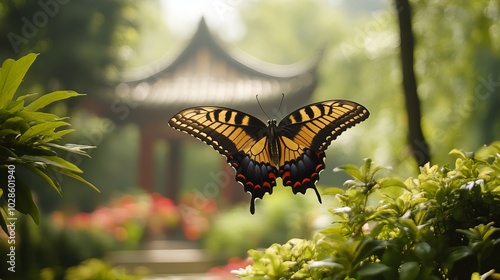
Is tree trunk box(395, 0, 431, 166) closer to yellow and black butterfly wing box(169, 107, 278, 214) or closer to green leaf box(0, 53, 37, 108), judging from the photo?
yellow and black butterfly wing box(169, 107, 278, 214)

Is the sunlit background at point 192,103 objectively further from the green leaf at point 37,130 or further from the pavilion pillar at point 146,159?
the green leaf at point 37,130

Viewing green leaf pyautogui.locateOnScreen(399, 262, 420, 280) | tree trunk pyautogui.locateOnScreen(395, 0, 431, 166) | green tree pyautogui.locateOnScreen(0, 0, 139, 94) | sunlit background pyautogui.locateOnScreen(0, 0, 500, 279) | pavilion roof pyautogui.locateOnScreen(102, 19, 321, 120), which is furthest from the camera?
pavilion roof pyautogui.locateOnScreen(102, 19, 321, 120)

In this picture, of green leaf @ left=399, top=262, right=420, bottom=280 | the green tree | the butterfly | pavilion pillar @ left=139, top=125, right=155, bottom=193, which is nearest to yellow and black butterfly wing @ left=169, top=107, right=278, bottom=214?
the butterfly

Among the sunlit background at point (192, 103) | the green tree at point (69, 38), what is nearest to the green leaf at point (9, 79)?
the sunlit background at point (192, 103)

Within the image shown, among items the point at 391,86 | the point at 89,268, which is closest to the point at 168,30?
the point at 391,86

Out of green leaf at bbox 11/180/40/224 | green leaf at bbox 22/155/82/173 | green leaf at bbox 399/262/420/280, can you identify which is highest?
green leaf at bbox 22/155/82/173

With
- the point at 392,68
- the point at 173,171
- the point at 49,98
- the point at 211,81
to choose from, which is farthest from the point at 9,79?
the point at 173,171

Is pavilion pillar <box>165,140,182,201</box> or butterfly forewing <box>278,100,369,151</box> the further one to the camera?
pavilion pillar <box>165,140,182,201</box>

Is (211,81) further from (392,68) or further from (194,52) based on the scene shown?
(392,68)
